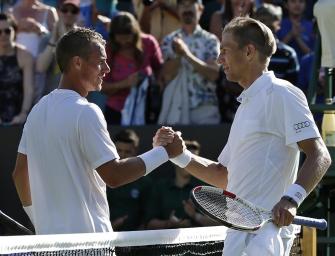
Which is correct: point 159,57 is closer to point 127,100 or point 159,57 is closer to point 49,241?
point 127,100

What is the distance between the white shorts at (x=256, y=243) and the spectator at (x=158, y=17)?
608 cm

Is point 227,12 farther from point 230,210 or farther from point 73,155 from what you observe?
point 230,210

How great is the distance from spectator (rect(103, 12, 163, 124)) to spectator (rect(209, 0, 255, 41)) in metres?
0.75

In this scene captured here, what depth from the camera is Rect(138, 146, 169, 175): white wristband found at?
555cm

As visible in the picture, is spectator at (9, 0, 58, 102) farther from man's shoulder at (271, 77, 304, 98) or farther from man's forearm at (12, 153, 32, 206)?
man's shoulder at (271, 77, 304, 98)

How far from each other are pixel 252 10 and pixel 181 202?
7.03 ft

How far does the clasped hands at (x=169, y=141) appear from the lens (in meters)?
5.91

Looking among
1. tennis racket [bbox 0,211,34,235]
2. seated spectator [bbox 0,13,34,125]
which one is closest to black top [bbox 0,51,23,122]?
seated spectator [bbox 0,13,34,125]

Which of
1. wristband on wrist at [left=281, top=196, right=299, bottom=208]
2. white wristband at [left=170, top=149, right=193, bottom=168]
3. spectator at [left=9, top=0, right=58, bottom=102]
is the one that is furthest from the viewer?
spectator at [left=9, top=0, right=58, bottom=102]

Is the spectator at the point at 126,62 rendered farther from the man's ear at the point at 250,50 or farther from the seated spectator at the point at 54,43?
the man's ear at the point at 250,50

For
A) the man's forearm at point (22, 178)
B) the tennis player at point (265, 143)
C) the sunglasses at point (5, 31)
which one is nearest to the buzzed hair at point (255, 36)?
the tennis player at point (265, 143)

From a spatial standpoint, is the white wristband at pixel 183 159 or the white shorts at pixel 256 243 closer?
the white shorts at pixel 256 243

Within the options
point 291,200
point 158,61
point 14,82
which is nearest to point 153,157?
point 291,200

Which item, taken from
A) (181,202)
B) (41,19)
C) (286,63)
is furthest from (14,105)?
(286,63)
